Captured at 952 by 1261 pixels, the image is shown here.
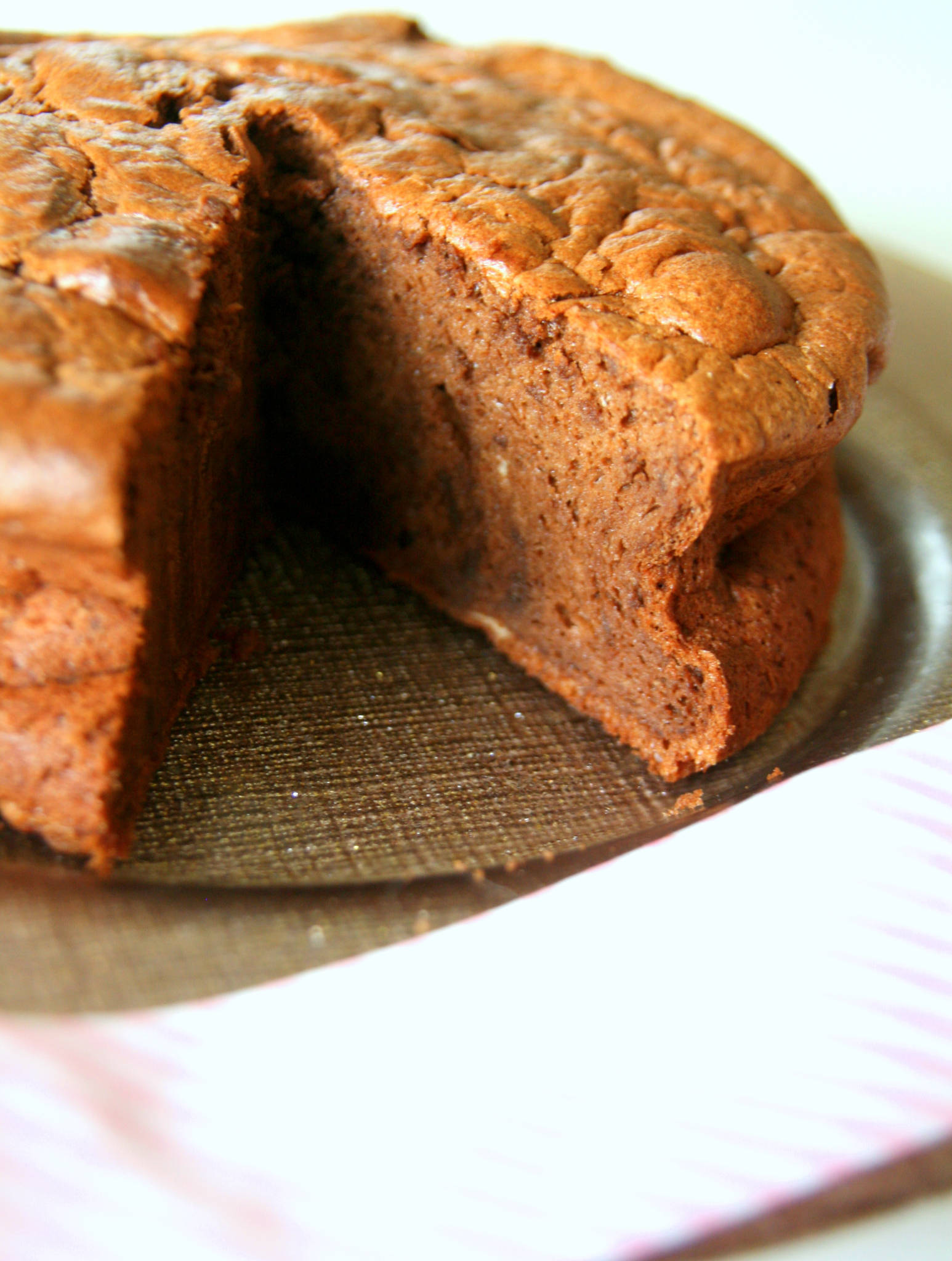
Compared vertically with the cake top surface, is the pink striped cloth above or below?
below

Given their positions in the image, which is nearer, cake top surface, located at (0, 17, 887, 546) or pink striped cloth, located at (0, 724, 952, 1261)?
pink striped cloth, located at (0, 724, 952, 1261)

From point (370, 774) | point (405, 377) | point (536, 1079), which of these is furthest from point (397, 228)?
point (536, 1079)

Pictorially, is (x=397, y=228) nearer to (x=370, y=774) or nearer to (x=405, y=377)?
(x=405, y=377)

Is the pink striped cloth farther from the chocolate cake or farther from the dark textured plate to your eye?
the chocolate cake

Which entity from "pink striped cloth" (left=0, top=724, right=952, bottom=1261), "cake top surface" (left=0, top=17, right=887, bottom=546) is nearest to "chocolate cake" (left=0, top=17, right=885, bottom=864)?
"cake top surface" (left=0, top=17, right=887, bottom=546)

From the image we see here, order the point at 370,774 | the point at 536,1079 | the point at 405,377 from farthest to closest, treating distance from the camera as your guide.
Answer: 1. the point at 405,377
2. the point at 370,774
3. the point at 536,1079

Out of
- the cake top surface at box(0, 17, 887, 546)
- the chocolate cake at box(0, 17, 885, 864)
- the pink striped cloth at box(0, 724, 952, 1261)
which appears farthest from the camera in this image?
the chocolate cake at box(0, 17, 885, 864)

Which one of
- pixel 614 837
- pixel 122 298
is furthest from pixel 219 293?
pixel 614 837
